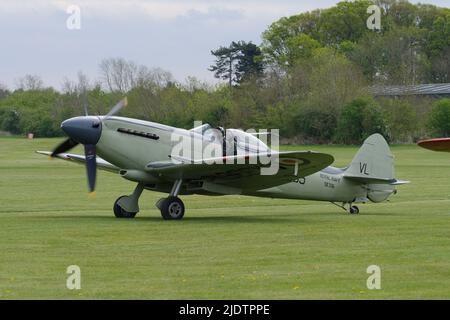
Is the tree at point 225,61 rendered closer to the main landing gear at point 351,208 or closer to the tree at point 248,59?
the tree at point 248,59

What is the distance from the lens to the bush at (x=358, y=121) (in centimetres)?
7150

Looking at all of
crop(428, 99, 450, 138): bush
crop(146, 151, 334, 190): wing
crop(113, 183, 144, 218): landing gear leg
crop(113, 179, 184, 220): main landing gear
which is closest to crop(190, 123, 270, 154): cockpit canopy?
crop(146, 151, 334, 190): wing

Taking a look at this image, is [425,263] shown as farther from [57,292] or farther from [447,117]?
[447,117]

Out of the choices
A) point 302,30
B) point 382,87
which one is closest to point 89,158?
point 382,87

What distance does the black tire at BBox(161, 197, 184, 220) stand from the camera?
64.5 feet

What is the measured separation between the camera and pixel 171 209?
64.6 feet

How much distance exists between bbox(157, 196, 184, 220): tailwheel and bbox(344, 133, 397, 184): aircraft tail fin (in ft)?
14.6

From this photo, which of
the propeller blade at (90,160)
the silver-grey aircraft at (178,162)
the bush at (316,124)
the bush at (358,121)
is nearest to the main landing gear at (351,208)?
the silver-grey aircraft at (178,162)

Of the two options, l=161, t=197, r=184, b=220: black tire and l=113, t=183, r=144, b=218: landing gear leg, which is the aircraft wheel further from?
l=113, t=183, r=144, b=218: landing gear leg

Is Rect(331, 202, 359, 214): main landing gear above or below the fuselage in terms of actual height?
below

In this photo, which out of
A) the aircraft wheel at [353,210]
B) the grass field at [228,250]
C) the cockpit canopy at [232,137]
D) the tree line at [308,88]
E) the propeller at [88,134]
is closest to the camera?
the grass field at [228,250]

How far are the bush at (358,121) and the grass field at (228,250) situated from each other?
45.2 meters

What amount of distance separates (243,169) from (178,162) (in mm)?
1309

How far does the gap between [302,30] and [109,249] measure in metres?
119
